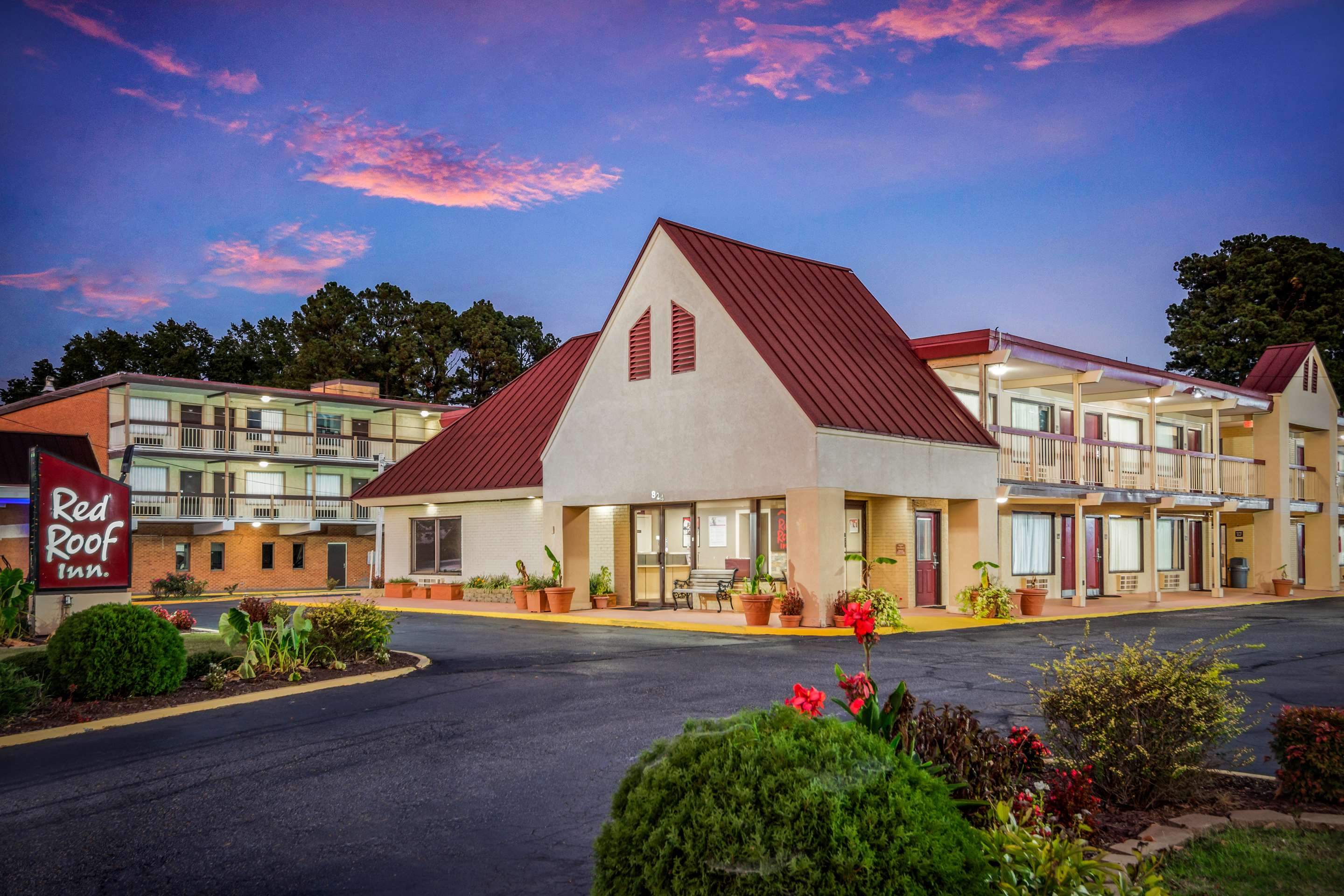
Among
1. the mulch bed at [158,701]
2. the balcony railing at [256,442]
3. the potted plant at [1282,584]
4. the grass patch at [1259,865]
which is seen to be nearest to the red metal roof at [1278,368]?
the potted plant at [1282,584]

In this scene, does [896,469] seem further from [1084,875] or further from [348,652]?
[1084,875]

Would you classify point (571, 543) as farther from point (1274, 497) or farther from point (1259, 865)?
point (1274, 497)

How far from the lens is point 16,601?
16516 millimetres

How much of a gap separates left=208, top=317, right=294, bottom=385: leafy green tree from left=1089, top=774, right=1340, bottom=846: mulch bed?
68.6m

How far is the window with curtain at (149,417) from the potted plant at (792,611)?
31.1m

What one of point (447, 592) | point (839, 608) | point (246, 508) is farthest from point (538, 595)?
point (246, 508)

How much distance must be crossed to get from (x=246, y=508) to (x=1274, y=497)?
1548 inches

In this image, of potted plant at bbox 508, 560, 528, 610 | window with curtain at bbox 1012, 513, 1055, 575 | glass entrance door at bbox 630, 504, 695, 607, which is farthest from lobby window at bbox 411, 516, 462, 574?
window with curtain at bbox 1012, 513, 1055, 575

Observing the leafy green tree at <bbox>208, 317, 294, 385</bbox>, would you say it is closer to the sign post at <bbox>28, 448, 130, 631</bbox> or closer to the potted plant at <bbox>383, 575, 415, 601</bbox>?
the potted plant at <bbox>383, 575, 415, 601</bbox>

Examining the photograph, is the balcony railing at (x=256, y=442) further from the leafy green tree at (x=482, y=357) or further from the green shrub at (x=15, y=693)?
the green shrub at (x=15, y=693)

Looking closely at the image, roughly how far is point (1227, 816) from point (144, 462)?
44.0 m

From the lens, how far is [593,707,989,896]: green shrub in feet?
12.4

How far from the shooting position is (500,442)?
32469mm

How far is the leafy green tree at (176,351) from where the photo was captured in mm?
66750
